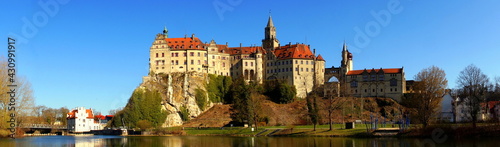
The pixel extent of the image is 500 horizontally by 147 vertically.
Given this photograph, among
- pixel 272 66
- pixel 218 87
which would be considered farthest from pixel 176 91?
pixel 272 66

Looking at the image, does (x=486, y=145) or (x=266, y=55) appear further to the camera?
(x=266, y=55)

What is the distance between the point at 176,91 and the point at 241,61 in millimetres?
19807

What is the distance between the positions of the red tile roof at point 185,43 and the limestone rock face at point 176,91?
819 cm

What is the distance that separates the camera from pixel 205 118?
3976 inches

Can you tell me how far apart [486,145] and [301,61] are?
72.6 meters

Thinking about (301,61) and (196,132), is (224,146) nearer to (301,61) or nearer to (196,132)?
(196,132)

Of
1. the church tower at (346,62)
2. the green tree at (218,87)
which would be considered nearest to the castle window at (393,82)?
the church tower at (346,62)

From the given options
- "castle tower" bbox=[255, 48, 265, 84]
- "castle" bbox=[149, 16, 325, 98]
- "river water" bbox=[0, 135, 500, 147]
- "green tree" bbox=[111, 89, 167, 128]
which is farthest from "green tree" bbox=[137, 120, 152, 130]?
"castle tower" bbox=[255, 48, 265, 84]

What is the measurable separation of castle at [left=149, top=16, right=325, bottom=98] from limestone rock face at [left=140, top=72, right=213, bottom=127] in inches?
218

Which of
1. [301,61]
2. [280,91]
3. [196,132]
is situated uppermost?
[301,61]

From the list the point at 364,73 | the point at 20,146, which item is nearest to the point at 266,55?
the point at 364,73

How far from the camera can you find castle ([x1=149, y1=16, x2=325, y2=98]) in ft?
378

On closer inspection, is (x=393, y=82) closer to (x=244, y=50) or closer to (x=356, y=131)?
(x=244, y=50)

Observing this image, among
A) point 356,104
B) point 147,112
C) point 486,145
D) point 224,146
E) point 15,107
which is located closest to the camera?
point 486,145
